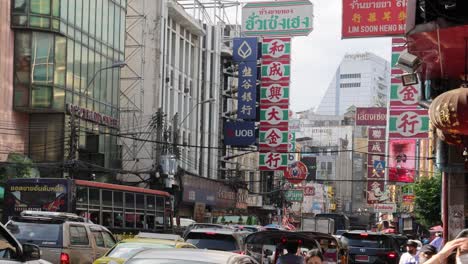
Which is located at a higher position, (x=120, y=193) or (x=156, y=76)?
(x=156, y=76)

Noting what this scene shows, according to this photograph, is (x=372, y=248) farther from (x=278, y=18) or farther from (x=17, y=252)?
(x=278, y=18)

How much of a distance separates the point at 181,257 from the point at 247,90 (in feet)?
173

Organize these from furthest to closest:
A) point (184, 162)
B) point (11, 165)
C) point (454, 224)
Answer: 1. point (184, 162)
2. point (11, 165)
3. point (454, 224)

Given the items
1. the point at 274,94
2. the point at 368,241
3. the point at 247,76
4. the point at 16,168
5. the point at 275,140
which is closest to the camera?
the point at 368,241

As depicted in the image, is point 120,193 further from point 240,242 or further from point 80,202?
point 240,242

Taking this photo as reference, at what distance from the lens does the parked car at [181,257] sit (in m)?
8.84

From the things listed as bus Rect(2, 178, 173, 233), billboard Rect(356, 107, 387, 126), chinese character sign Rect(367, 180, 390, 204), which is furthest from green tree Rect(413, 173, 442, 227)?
billboard Rect(356, 107, 387, 126)

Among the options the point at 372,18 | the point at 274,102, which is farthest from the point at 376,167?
the point at 372,18

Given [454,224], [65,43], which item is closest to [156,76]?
[65,43]

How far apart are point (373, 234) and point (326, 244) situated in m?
5.66

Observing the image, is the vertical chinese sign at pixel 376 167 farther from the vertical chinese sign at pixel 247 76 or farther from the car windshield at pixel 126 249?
the car windshield at pixel 126 249

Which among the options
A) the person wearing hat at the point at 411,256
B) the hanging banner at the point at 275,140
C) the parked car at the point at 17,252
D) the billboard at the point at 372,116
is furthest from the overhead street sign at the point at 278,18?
the billboard at the point at 372,116

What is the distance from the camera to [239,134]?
222 feet

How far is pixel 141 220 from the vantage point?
104 feet
